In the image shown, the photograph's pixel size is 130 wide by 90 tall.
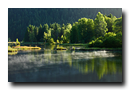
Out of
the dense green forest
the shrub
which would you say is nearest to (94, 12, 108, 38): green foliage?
the dense green forest

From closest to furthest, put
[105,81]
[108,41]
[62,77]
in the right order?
[105,81] → [62,77] → [108,41]

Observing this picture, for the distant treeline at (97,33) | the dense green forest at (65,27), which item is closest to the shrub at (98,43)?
the distant treeline at (97,33)

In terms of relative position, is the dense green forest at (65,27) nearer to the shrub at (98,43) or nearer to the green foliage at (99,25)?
the green foliage at (99,25)

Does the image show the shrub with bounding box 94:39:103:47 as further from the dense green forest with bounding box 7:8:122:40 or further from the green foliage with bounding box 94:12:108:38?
the green foliage with bounding box 94:12:108:38

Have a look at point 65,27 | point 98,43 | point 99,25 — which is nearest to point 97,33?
point 99,25

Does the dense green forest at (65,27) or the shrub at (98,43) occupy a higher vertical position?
the dense green forest at (65,27)

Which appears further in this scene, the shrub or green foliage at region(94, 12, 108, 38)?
green foliage at region(94, 12, 108, 38)

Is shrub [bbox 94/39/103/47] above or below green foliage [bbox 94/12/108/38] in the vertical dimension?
below

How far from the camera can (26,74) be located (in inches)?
601

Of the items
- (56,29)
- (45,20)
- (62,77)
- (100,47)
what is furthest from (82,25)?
(45,20)

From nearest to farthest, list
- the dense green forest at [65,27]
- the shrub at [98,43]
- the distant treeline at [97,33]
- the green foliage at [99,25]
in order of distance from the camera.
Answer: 1. the distant treeline at [97,33]
2. the shrub at [98,43]
3. the green foliage at [99,25]
4. the dense green forest at [65,27]

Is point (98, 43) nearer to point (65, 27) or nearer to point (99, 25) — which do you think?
point (99, 25)
